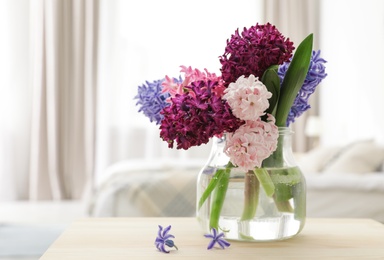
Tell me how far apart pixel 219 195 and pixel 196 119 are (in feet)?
0.68

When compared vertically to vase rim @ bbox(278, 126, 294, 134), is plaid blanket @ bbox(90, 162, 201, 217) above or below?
below

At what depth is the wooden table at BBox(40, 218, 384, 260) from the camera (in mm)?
1070

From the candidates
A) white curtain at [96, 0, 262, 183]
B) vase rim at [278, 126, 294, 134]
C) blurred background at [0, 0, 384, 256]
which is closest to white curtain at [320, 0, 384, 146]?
blurred background at [0, 0, 384, 256]

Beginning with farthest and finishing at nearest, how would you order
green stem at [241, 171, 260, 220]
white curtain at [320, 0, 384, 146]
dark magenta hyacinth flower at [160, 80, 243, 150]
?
white curtain at [320, 0, 384, 146], green stem at [241, 171, 260, 220], dark magenta hyacinth flower at [160, 80, 243, 150]

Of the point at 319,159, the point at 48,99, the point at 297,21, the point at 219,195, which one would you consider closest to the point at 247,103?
the point at 219,195

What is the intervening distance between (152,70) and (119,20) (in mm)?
583

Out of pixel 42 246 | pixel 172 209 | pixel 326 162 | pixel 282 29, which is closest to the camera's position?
pixel 42 246

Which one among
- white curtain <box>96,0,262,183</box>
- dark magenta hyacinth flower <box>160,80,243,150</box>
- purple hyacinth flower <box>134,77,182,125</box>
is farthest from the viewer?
white curtain <box>96,0,262,183</box>

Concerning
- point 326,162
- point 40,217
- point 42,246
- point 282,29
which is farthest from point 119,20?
point 42,246

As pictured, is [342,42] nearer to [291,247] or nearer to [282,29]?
[282,29]

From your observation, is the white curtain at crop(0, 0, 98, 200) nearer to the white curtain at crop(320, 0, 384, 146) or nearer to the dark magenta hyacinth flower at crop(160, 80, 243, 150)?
the white curtain at crop(320, 0, 384, 146)

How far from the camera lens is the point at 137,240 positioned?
3.93 feet

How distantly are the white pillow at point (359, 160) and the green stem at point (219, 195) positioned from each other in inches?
92.4

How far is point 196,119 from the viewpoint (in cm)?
101
